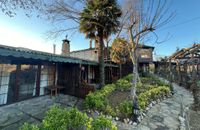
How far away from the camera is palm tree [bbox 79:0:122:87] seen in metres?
9.42

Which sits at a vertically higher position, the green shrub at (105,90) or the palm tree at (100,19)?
the palm tree at (100,19)

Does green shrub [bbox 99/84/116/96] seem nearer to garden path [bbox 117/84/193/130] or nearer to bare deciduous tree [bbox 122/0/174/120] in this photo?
bare deciduous tree [bbox 122/0/174/120]

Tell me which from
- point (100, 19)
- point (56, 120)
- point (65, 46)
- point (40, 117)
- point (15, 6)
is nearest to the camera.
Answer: point (56, 120)

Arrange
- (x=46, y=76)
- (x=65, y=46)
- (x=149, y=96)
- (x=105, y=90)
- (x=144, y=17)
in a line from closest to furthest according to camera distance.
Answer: (x=144, y=17) → (x=149, y=96) → (x=105, y=90) → (x=46, y=76) → (x=65, y=46)

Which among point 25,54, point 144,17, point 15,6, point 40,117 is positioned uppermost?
point 144,17

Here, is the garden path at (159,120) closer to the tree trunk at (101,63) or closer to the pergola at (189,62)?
the pergola at (189,62)

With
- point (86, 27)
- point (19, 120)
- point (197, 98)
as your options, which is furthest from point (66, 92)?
point (197, 98)

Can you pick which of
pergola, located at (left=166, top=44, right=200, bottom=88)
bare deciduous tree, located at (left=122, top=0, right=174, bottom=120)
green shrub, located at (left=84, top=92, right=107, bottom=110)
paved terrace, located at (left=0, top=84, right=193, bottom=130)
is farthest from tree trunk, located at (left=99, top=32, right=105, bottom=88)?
pergola, located at (left=166, top=44, right=200, bottom=88)

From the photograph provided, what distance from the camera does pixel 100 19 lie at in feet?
31.7

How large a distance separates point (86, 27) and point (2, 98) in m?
7.32

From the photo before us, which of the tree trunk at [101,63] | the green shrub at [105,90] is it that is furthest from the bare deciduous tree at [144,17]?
the tree trunk at [101,63]

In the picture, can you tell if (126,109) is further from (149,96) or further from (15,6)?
(15,6)

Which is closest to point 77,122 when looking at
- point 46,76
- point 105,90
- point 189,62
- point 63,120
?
point 63,120

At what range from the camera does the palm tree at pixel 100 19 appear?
9422 mm
